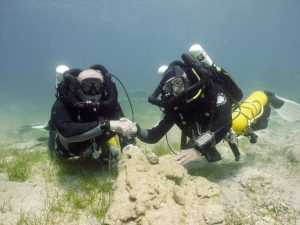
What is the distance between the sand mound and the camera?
3.19 m

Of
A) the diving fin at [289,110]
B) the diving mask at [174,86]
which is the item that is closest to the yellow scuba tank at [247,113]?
the diving fin at [289,110]

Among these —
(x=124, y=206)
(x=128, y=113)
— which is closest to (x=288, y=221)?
(x=124, y=206)

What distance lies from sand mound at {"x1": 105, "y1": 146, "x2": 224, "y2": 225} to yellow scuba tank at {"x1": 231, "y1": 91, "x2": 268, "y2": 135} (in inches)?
87.6

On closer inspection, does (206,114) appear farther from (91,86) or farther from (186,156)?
(91,86)

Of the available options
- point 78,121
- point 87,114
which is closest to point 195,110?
point 87,114

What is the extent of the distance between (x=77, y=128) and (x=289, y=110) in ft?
21.4

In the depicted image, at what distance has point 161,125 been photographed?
5965 mm

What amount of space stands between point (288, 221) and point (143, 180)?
200 cm

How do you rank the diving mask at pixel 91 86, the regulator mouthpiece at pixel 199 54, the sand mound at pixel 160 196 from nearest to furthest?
the sand mound at pixel 160 196
the diving mask at pixel 91 86
the regulator mouthpiece at pixel 199 54

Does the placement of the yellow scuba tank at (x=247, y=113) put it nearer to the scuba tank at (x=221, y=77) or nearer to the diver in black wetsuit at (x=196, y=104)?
the scuba tank at (x=221, y=77)

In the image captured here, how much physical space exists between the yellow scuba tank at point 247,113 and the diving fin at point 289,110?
1.17 meters

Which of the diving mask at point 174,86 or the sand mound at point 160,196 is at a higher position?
the diving mask at point 174,86

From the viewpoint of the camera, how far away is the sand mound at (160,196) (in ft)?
10.5

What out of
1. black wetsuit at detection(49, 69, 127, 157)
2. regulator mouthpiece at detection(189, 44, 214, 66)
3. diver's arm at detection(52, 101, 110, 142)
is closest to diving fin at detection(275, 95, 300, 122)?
regulator mouthpiece at detection(189, 44, 214, 66)
